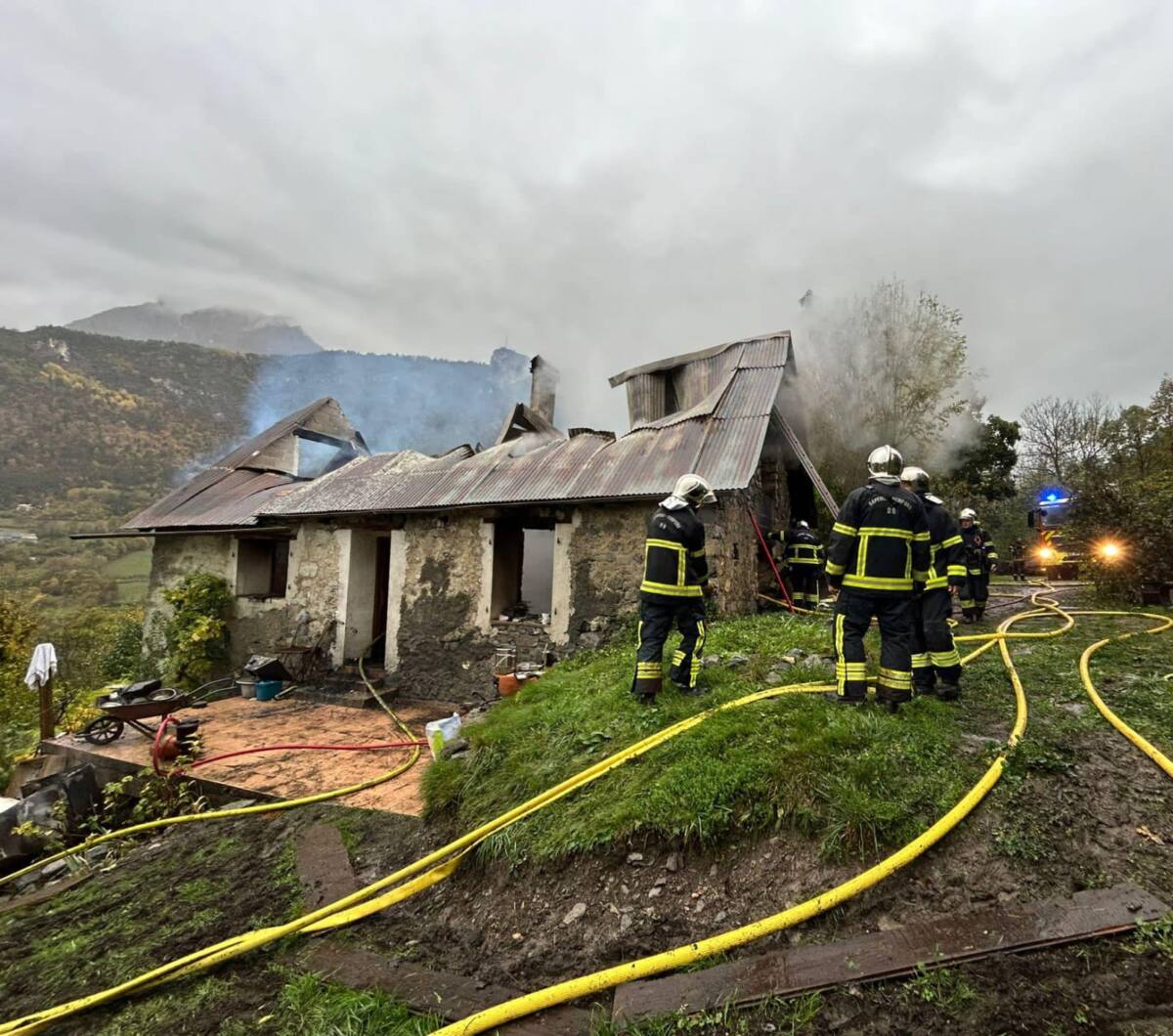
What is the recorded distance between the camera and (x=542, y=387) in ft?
55.3

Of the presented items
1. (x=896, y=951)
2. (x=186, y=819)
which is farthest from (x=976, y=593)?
(x=186, y=819)

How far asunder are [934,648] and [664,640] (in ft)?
6.98

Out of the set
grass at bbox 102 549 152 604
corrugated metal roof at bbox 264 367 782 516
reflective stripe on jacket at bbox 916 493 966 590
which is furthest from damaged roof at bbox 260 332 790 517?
grass at bbox 102 549 152 604

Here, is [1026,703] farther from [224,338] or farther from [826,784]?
[224,338]

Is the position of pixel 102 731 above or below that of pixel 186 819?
below

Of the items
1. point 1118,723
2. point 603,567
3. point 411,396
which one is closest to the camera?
point 1118,723

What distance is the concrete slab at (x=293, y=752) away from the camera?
5398 mm

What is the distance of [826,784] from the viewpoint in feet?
9.59

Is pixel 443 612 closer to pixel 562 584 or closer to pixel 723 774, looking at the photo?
pixel 562 584

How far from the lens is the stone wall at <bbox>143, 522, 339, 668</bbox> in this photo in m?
10.4

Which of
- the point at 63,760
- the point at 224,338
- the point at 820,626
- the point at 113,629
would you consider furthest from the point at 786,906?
the point at 224,338

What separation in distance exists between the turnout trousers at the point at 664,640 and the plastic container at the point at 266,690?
751 centimetres

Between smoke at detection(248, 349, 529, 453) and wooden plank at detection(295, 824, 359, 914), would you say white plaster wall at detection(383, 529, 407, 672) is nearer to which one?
wooden plank at detection(295, 824, 359, 914)

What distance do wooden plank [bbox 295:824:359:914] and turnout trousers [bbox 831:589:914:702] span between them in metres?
3.67
